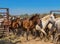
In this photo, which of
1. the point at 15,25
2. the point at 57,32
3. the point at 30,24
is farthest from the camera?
the point at 15,25

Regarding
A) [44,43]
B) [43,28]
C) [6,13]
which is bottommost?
[44,43]

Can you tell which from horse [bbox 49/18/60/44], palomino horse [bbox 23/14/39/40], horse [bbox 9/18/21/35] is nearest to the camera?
horse [bbox 49/18/60/44]

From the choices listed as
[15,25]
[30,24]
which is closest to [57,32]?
[30,24]

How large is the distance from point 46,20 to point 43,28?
0.48 meters

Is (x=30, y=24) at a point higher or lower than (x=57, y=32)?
higher

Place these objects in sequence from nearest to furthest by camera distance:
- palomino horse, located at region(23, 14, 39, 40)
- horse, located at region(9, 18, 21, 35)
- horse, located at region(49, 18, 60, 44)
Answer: horse, located at region(49, 18, 60, 44)
palomino horse, located at region(23, 14, 39, 40)
horse, located at region(9, 18, 21, 35)

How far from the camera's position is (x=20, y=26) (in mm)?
12102

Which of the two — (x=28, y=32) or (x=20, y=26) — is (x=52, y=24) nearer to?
(x=28, y=32)

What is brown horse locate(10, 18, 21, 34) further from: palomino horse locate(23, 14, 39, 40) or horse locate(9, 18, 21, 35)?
palomino horse locate(23, 14, 39, 40)

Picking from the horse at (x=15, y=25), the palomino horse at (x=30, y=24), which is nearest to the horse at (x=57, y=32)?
the palomino horse at (x=30, y=24)

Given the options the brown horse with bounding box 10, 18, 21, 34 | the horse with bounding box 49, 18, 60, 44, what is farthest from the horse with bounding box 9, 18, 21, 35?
the horse with bounding box 49, 18, 60, 44

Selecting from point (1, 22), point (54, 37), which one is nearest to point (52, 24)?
point (54, 37)

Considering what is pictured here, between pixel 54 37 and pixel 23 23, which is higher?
pixel 23 23

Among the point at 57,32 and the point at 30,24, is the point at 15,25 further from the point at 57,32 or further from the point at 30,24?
A: the point at 57,32
